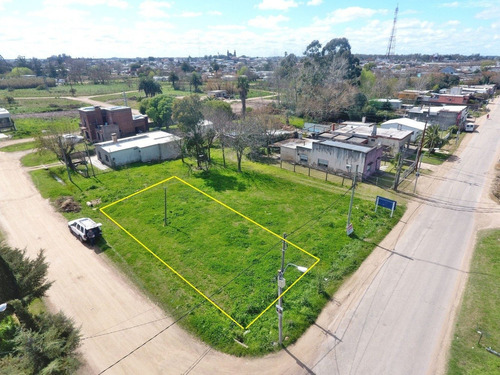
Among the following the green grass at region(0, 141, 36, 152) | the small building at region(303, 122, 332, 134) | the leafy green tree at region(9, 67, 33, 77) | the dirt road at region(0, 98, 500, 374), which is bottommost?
the dirt road at region(0, 98, 500, 374)

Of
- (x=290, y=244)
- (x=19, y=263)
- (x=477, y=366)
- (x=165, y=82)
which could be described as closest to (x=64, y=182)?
(x=19, y=263)

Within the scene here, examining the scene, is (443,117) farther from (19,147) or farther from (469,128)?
(19,147)

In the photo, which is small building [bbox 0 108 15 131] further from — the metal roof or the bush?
the bush

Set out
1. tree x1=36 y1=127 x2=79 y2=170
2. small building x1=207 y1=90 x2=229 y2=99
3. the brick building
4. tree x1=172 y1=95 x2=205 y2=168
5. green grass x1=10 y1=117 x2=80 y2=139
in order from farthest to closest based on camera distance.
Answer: small building x1=207 y1=90 x2=229 y2=99, green grass x1=10 y1=117 x2=80 y2=139, the brick building, tree x1=36 y1=127 x2=79 y2=170, tree x1=172 y1=95 x2=205 y2=168

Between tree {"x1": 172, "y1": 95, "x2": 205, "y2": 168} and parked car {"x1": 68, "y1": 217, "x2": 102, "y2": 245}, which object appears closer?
parked car {"x1": 68, "y1": 217, "x2": 102, "y2": 245}

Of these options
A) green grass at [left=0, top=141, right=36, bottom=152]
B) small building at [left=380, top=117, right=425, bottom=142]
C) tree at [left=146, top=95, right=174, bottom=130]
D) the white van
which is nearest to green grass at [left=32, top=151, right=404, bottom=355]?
green grass at [left=0, top=141, right=36, bottom=152]

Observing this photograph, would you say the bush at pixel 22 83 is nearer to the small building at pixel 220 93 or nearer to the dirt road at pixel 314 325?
the small building at pixel 220 93

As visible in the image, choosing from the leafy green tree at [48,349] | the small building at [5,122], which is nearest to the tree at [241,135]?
the leafy green tree at [48,349]

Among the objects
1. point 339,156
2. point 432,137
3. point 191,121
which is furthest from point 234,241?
point 432,137
